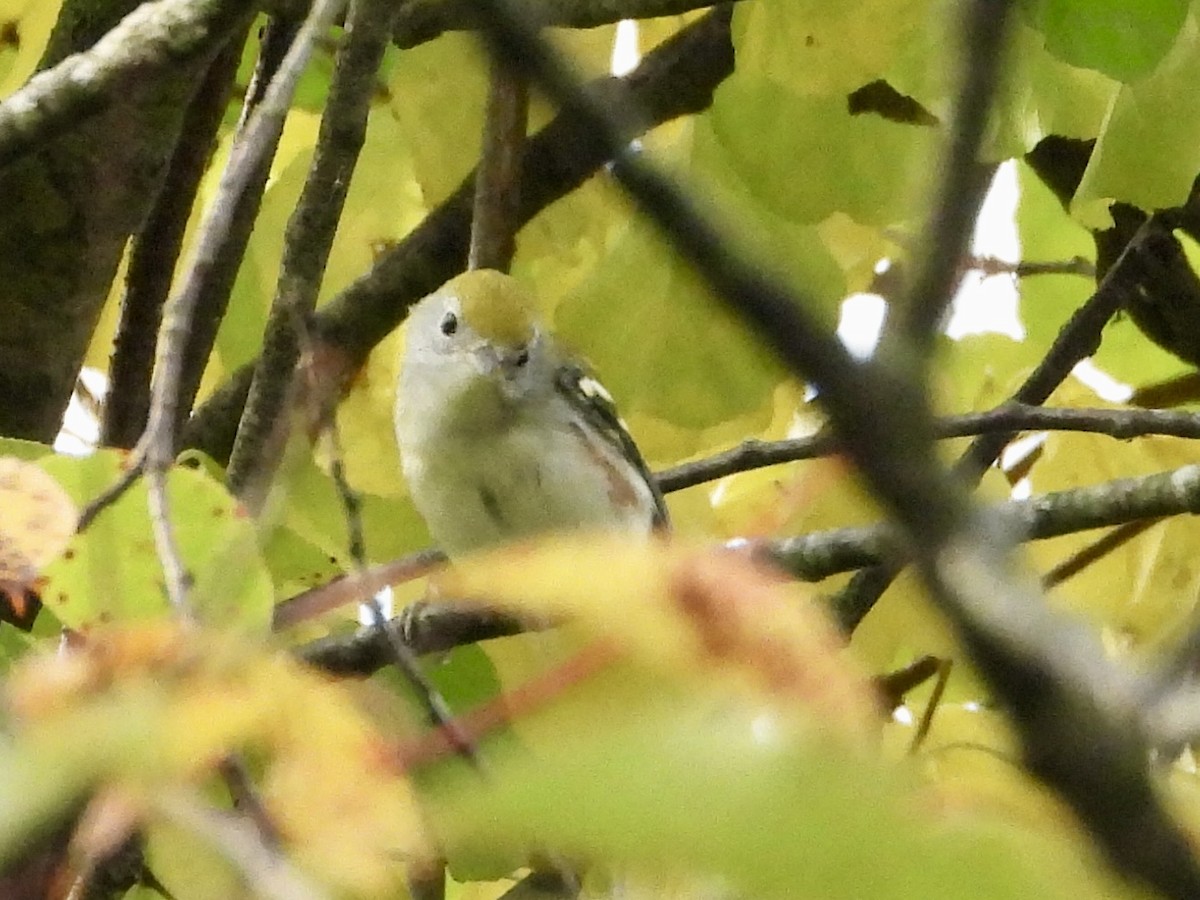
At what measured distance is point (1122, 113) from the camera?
0.76 meters

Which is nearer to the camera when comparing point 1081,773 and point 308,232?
point 1081,773

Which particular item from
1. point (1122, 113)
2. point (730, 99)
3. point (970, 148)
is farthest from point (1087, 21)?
point (970, 148)

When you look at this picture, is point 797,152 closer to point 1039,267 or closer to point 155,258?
point 1039,267

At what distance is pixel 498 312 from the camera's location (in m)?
1.46

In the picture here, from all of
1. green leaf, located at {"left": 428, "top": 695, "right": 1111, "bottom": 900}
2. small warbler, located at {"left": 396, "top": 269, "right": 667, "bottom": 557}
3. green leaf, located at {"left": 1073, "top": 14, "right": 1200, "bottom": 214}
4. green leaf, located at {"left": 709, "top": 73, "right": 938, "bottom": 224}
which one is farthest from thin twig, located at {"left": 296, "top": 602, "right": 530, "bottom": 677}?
green leaf, located at {"left": 428, "top": 695, "right": 1111, "bottom": 900}

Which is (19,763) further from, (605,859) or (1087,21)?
(1087,21)

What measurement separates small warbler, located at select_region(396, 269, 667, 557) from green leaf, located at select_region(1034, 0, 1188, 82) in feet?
2.10

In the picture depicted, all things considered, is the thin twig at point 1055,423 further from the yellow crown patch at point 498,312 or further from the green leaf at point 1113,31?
the yellow crown patch at point 498,312

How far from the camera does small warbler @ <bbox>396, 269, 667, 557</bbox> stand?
53.1 inches

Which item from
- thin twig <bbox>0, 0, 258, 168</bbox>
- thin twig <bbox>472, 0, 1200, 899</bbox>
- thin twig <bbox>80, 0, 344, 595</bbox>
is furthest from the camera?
thin twig <bbox>0, 0, 258, 168</bbox>

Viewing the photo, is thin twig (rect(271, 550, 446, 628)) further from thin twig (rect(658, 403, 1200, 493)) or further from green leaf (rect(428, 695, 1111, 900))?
green leaf (rect(428, 695, 1111, 900))

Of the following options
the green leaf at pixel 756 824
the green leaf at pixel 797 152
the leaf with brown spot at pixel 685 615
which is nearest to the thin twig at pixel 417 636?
the green leaf at pixel 797 152

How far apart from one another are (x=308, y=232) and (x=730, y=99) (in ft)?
0.83

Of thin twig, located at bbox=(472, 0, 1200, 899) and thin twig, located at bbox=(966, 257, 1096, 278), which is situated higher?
thin twig, located at bbox=(966, 257, 1096, 278)
